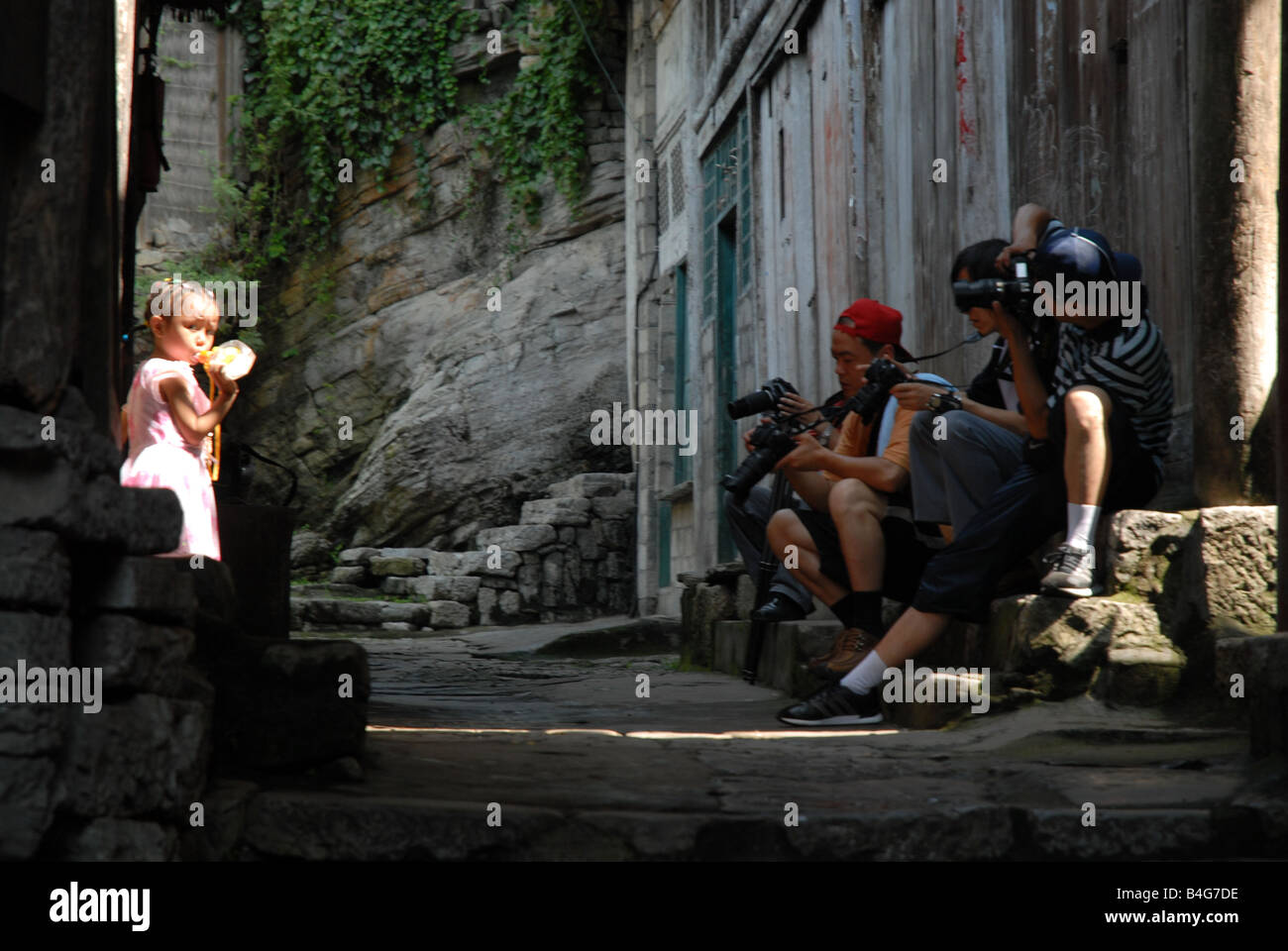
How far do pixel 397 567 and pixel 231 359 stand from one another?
8.14 metres

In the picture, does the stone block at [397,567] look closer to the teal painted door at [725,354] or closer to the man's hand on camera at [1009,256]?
the teal painted door at [725,354]

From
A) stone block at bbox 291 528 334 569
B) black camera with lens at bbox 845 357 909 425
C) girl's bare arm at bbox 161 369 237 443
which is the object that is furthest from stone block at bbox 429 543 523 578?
girl's bare arm at bbox 161 369 237 443

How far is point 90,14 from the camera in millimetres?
2551

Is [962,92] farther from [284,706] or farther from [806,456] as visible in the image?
[284,706]

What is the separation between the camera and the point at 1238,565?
142 inches

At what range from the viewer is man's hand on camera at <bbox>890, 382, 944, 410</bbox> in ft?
14.7

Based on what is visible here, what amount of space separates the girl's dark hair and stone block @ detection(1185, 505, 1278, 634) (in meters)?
1.11

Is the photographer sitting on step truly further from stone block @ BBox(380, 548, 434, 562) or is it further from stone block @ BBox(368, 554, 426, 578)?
stone block @ BBox(380, 548, 434, 562)

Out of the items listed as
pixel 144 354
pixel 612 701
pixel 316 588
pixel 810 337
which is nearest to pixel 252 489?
pixel 144 354

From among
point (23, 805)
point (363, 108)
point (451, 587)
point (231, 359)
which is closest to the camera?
point (23, 805)

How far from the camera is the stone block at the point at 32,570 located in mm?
2213
